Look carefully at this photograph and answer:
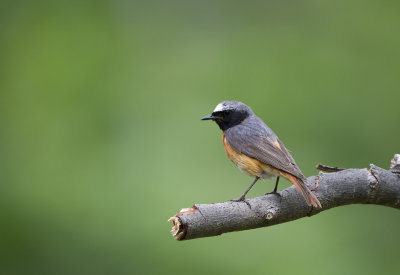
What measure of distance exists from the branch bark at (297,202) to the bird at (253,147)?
Result: 18 cm

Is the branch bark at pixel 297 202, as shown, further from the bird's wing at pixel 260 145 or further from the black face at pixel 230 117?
the black face at pixel 230 117

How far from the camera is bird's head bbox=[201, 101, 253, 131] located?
5328 millimetres

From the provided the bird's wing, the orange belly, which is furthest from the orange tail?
the orange belly

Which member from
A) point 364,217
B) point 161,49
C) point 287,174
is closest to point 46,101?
point 161,49

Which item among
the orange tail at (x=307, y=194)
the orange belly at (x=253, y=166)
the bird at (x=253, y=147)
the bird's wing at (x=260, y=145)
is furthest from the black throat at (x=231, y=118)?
the orange tail at (x=307, y=194)

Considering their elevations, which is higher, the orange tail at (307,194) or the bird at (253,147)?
the bird at (253,147)

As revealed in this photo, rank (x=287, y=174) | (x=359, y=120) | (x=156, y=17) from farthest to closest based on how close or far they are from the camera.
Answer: (x=156, y=17) < (x=359, y=120) < (x=287, y=174)

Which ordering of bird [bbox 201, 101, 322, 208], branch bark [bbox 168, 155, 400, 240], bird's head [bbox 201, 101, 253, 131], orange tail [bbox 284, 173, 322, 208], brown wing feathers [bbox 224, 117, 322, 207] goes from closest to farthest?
branch bark [bbox 168, 155, 400, 240]
orange tail [bbox 284, 173, 322, 208]
brown wing feathers [bbox 224, 117, 322, 207]
bird [bbox 201, 101, 322, 208]
bird's head [bbox 201, 101, 253, 131]

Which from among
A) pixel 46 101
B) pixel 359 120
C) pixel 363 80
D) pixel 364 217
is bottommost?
pixel 364 217

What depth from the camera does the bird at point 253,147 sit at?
14.8ft

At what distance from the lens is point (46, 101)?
679cm

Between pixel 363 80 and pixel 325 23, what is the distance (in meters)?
1.15

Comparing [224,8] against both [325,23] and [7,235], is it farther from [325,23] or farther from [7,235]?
[7,235]

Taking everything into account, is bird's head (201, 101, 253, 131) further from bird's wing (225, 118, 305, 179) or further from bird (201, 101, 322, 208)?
bird's wing (225, 118, 305, 179)
